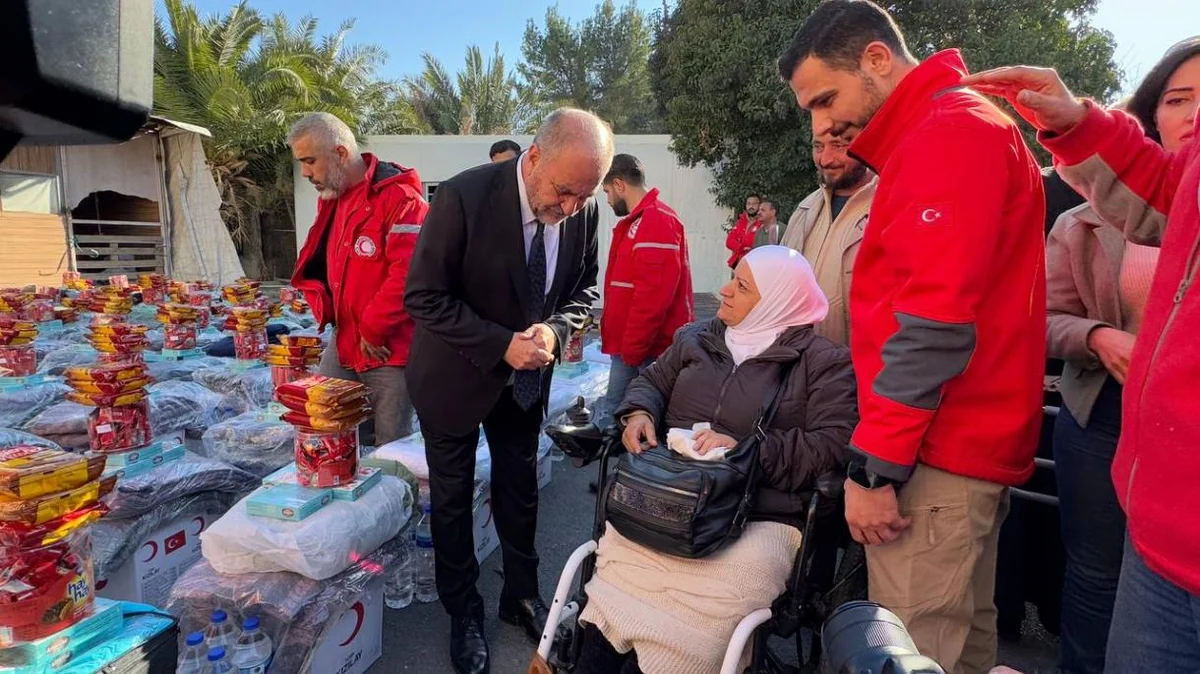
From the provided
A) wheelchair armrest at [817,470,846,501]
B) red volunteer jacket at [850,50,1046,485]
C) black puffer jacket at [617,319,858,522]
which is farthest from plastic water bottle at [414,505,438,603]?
red volunteer jacket at [850,50,1046,485]

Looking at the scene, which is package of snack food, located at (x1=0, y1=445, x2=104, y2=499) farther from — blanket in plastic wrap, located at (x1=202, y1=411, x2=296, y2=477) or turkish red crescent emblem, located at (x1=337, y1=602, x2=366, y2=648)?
blanket in plastic wrap, located at (x1=202, y1=411, x2=296, y2=477)

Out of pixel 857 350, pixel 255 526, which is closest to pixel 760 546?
pixel 857 350

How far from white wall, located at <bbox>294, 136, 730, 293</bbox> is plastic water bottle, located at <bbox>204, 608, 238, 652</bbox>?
12.8 meters

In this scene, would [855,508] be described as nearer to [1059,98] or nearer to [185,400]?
[1059,98]

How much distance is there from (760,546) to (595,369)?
3.77 m

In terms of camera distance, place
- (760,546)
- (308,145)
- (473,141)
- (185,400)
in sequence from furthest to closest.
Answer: (473,141)
(185,400)
(308,145)
(760,546)

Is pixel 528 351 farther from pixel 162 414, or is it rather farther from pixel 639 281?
pixel 162 414

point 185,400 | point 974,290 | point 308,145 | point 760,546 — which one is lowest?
point 185,400

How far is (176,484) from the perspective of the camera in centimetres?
269

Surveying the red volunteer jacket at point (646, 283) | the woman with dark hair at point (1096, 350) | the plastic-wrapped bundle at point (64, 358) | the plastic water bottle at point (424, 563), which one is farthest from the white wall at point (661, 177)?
the woman with dark hair at point (1096, 350)

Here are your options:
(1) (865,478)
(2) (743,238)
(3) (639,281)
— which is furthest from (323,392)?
(2) (743,238)

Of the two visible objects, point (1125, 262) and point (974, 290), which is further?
point (1125, 262)

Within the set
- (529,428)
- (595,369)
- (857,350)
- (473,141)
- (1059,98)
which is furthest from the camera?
(473,141)

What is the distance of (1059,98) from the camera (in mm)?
1536
